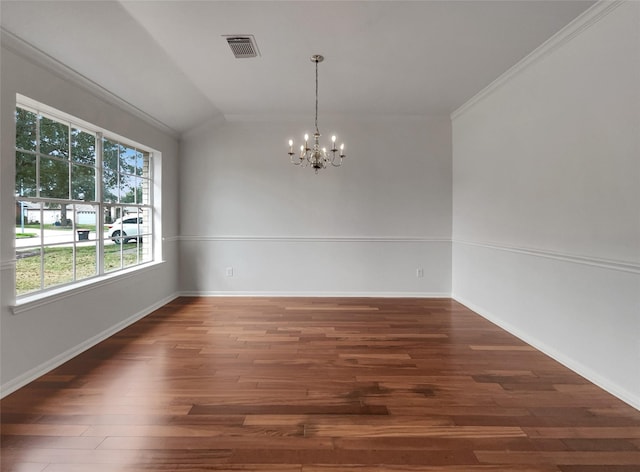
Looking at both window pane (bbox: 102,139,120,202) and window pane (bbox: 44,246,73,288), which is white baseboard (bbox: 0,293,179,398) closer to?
window pane (bbox: 44,246,73,288)

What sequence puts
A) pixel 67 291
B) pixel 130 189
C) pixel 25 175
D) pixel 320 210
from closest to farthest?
pixel 25 175 < pixel 67 291 < pixel 130 189 < pixel 320 210

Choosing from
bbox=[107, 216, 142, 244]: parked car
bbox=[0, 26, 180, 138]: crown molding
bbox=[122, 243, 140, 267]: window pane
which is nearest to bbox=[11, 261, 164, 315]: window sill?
bbox=[122, 243, 140, 267]: window pane

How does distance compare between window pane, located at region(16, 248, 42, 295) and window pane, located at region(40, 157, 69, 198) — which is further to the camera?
window pane, located at region(40, 157, 69, 198)

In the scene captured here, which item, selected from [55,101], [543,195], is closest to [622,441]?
[543,195]

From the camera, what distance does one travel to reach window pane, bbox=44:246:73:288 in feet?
8.67

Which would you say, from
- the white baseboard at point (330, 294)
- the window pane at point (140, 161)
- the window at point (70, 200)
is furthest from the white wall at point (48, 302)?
the white baseboard at point (330, 294)

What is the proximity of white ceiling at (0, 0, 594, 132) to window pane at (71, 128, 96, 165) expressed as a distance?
0.52m

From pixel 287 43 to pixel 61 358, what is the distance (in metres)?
3.35

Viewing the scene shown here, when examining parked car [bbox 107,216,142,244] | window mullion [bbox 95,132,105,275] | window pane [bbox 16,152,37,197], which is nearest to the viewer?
window pane [bbox 16,152,37,197]

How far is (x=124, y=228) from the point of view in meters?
3.74

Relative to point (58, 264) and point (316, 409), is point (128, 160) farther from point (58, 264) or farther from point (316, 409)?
point (316, 409)

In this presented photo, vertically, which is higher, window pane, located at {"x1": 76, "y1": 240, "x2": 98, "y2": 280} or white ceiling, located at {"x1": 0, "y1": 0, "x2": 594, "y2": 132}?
white ceiling, located at {"x1": 0, "y1": 0, "x2": 594, "y2": 132}

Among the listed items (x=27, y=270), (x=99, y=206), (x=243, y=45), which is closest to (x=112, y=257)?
(x=99, y=206)

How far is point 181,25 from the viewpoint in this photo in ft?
8.26
